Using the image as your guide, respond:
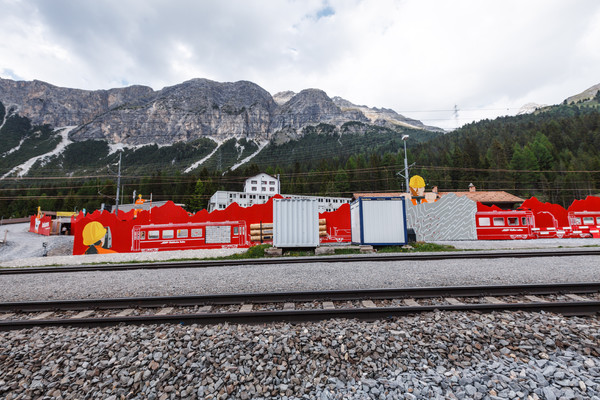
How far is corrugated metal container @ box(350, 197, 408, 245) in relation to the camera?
49.0 ft

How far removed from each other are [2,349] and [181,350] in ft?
8.61

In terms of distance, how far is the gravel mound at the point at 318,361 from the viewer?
2859 millimetres

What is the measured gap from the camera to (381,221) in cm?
1505

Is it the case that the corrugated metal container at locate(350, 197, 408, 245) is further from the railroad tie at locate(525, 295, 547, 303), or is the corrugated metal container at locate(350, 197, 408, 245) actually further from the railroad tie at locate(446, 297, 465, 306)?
the railroad tie at locate(525, 295, 547, 303)

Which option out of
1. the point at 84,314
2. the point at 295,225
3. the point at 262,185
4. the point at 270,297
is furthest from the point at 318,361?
the point at 262,185

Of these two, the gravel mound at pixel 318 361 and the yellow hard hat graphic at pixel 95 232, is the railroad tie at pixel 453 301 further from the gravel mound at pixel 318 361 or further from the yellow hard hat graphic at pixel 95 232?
the yellow hard hat graphic at pixel 95 232

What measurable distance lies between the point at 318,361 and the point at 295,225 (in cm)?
1098

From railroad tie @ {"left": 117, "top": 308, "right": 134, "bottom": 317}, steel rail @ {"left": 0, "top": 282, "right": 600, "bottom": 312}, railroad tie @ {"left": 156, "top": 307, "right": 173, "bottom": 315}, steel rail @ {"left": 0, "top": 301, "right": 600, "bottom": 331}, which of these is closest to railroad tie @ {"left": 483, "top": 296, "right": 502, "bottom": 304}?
steel rail @ {"left": 0, "top": 282, "right": 600, "bottom": 312}

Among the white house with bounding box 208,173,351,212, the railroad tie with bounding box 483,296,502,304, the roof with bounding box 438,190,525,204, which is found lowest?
the railroad tie with bounding box 483,296,502,304

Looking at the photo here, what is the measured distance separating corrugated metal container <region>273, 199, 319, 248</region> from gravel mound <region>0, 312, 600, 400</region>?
32.4 ft

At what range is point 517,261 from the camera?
33.6 feet

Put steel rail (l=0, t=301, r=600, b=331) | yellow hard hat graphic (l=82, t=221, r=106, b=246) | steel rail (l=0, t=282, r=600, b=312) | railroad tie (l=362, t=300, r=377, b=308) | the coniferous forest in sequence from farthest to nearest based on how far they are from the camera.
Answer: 1. the coniferous forest
2. yellow hard hat graphic (l=82, t=221, r=106, b=246)
3. steel rail (l=0, t=282, r=600, b=312)
4. railroad tie (l=362, t=300, r=377, b=308)
5. steel rail (l=0, t=301, r=600, b=331)

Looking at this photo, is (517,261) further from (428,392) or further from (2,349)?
(2,349)

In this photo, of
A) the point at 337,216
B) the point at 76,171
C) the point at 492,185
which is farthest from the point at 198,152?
the point at 337,216
